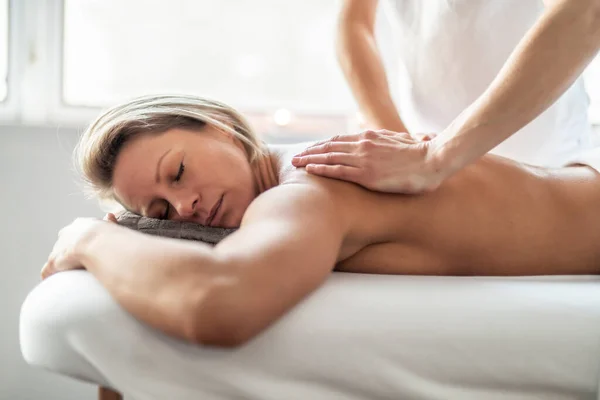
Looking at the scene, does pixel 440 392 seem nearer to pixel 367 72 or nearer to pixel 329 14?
pixel 367 72

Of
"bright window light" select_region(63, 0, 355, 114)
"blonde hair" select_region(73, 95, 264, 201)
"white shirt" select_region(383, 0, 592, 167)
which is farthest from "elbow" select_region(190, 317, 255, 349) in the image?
"bright window light" select_region(63, 0, 355, 114)

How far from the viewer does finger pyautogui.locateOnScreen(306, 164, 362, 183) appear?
917mm

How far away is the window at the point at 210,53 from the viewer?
1.97 metres

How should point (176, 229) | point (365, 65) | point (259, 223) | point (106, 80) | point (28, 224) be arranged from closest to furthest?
point (259, 223) → point (176, 229) → point (365, 65) → point (28, 224) → point (106, 80)

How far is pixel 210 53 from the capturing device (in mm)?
2035

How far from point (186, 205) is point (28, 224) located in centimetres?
92

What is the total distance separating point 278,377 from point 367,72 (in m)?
0.87

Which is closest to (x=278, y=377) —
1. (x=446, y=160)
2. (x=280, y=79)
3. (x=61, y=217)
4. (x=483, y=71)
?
(x=446, y=160)

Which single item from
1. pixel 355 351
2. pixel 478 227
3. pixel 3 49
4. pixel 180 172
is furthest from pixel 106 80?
pixel 355 351

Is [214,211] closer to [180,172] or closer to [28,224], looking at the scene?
[180,172]

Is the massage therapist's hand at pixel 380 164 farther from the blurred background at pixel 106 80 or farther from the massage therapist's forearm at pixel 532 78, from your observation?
the blurred background at pixel 106 80

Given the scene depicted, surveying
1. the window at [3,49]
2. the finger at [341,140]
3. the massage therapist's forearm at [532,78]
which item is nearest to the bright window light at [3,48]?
the window at [3,49]

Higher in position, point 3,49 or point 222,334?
point 3,49

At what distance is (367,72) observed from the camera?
137 cm
